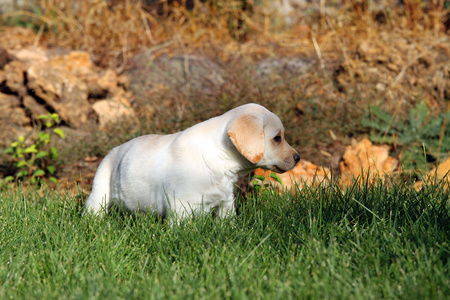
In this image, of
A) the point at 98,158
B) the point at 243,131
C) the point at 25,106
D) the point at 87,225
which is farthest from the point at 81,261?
the point at 25,106

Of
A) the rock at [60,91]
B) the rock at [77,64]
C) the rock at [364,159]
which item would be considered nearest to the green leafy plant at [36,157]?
the rock at [60,91]

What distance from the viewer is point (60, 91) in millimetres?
6297

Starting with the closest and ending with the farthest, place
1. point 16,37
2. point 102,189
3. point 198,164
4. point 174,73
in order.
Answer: point 198,164 < point 102,189 < point 174,73 < point 16,37

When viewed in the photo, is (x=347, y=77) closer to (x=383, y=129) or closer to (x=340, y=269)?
(x=383, y=129)

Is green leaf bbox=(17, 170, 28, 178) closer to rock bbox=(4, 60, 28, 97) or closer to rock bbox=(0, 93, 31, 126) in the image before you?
rock bbox=(0, 93, 31, 126)

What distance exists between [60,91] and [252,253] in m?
4.57

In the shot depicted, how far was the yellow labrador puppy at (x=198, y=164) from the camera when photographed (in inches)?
126

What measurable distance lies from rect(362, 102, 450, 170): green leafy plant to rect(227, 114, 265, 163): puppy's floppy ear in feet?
8.55

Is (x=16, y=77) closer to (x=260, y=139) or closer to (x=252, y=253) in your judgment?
(x=260, y=139)

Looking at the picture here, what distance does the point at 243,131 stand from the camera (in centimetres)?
317

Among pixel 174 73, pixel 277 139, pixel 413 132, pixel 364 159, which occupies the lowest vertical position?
pixel 364 159

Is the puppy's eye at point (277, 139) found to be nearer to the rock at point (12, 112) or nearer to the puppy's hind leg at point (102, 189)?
the puppy's hind leg at point (102, 189)

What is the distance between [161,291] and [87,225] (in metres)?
1.23

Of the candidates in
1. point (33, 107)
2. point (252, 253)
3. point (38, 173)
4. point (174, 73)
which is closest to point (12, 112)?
point (33, 107)
